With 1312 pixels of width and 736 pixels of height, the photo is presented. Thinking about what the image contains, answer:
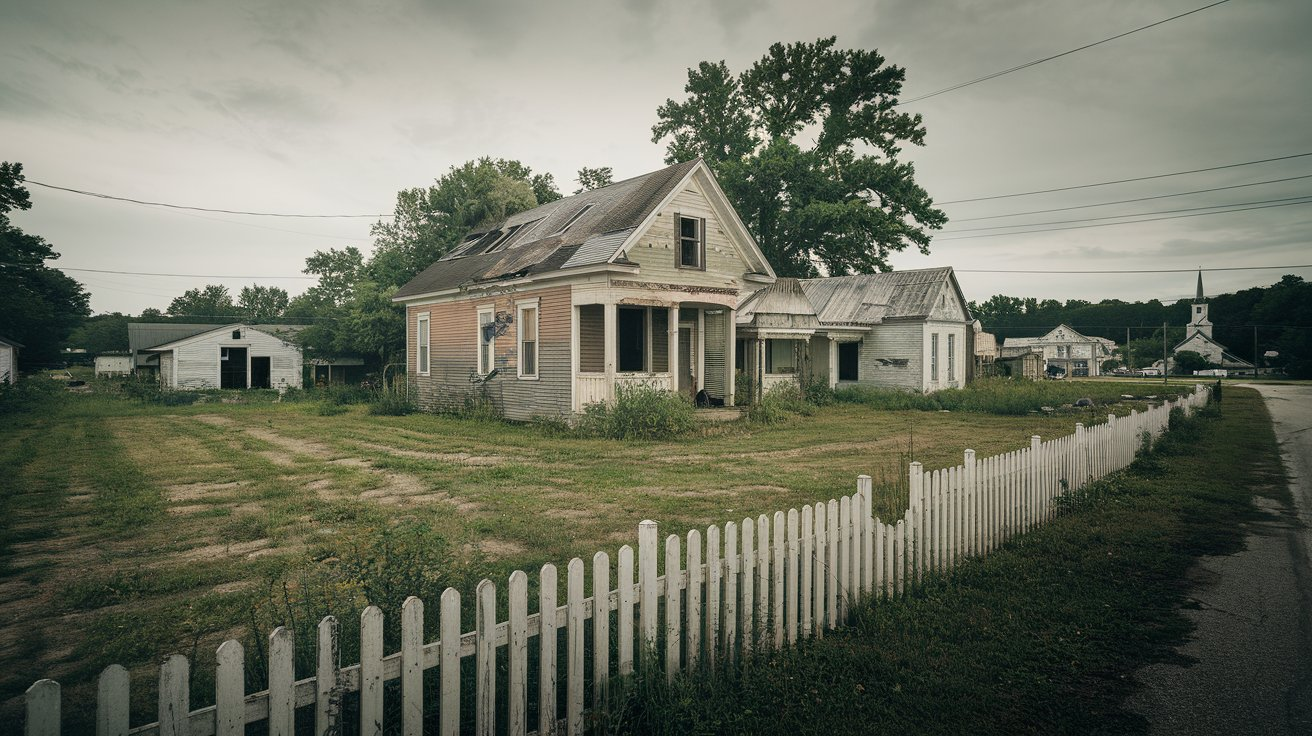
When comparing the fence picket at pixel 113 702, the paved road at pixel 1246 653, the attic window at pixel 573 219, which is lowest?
the paved road at pixel 1246 653

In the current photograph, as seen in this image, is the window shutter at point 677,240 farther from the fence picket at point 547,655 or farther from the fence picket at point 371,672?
the fence picket at point 371,672

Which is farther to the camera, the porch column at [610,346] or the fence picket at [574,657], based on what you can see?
the porch column at [610,346]

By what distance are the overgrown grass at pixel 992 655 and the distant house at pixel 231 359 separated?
137ft

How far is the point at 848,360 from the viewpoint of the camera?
33000 millimetres

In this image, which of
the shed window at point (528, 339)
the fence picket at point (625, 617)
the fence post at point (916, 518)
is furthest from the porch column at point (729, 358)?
the fence picket at point (625, 617)

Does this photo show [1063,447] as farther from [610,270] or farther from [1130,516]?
[610,270]

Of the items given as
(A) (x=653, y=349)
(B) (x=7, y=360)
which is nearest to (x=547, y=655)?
(A) (x=653, y=349)

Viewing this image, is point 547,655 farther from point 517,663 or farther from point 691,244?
point 691,244

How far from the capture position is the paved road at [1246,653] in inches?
147

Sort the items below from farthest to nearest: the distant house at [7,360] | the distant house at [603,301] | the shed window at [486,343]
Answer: the distant house at [7,360]
the shed window at [486,343]
the distant house at [603,301]

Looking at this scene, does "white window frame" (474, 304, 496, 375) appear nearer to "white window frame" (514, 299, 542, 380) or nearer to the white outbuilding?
"white window frame" (514, 299, 542, 380)

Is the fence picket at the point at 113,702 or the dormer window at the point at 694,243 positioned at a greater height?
the dormer window at the point at 694,243

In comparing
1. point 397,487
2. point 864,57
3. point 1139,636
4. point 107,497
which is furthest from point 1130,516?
point 864,57

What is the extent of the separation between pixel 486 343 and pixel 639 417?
310 inches
